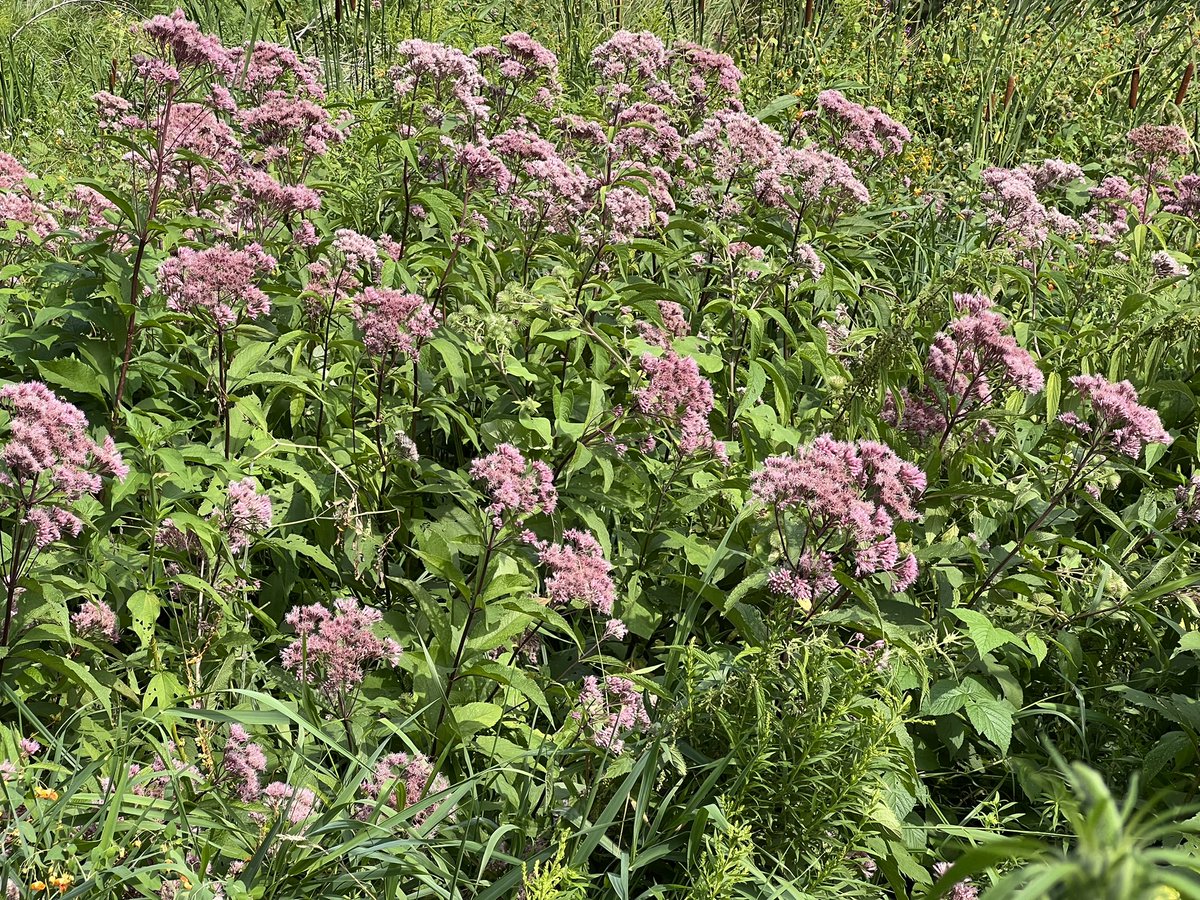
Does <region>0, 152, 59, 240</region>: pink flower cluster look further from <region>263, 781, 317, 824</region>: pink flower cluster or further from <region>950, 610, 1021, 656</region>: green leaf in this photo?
<region>950, 610, 1021, 656</region>: green leaf

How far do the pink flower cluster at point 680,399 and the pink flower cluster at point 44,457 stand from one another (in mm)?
1455

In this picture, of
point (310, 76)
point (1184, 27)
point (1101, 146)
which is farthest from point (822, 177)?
point (1184, 27)

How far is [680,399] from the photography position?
10.3 ft

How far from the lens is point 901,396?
3551 millimetres

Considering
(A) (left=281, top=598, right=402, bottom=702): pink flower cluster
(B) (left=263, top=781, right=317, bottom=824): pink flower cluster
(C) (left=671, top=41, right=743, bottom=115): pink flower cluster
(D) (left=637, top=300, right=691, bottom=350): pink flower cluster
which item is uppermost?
(C) (left=671, top=41, right=743, bottom=115): pink flower cluster

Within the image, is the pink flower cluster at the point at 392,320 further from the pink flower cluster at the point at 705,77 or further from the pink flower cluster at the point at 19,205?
the pink flower cluster at the point at 705,77

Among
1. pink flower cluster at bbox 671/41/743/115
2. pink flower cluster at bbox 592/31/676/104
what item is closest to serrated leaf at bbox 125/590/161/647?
pink flower cluster at bbox 592/31/676/104

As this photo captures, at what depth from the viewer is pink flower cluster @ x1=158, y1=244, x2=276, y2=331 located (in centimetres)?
308

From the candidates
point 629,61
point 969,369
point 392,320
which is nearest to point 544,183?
point 392,320

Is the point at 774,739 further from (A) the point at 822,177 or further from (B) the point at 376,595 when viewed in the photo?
(A) the point at 822,177

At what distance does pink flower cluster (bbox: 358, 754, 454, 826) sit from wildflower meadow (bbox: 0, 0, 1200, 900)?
1 cm

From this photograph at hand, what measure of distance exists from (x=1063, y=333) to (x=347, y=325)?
272 cm

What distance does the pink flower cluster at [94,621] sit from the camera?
256 cm

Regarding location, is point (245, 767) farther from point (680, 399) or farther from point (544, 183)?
point (544, 183)
